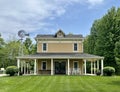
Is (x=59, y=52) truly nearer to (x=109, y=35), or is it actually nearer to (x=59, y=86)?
(x=109, y=35)

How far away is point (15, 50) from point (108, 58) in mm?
24440

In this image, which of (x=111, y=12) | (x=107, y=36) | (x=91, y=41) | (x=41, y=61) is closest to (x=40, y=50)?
(x=41, y=61)

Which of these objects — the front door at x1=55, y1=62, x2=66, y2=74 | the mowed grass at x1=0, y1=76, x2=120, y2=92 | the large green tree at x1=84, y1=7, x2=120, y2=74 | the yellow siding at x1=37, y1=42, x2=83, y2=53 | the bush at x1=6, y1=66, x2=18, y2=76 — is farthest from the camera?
the large green tree at x1=84, y1=7, x2=120, y2=74

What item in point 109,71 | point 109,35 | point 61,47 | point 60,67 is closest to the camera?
point 109,71

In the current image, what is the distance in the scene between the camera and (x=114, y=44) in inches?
2205

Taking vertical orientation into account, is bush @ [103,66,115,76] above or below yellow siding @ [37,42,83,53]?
below

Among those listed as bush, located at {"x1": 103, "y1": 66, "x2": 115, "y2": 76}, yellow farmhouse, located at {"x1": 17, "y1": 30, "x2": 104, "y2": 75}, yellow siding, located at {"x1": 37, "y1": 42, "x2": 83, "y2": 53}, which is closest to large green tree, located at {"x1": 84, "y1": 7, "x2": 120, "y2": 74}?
yellow farmhouse, located at {"x1": 17, "y1": 30, "x2": 104, "y2": 75}

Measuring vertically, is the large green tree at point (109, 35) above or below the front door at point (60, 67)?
above

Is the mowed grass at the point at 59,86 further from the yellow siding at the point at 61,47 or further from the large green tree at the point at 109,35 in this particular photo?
the large green tree at the point at 109,35

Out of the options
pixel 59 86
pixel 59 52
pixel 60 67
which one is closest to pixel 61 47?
pixel 59 52

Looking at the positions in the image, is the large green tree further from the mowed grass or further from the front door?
the mowed grass

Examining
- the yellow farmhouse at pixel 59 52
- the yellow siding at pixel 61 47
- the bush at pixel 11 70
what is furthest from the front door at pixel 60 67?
the bush at pixel 11 70

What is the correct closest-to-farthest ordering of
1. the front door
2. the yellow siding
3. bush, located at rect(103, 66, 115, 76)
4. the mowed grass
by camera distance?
the mowed grass, bush, located at rect(103, 66, 115, 76), the front door, the yellow siding

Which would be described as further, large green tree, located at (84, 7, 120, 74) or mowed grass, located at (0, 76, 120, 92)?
large green tree, located at (84, 7, 120, 74)
